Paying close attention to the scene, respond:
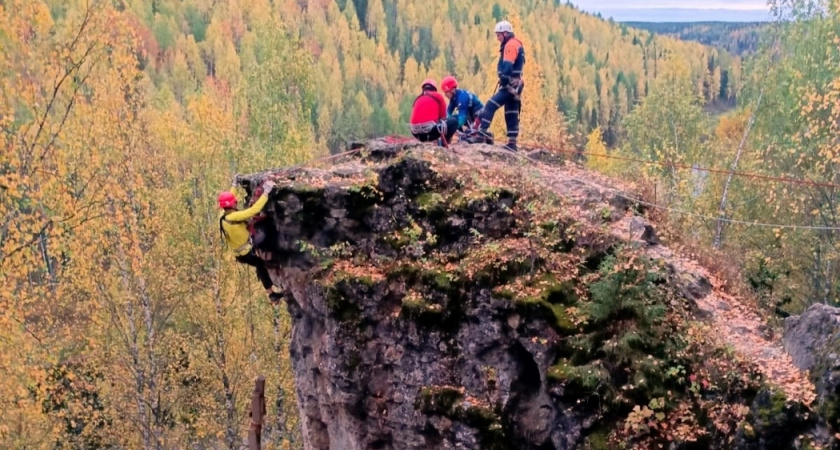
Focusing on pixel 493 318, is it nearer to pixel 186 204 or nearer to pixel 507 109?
pixel 507 109

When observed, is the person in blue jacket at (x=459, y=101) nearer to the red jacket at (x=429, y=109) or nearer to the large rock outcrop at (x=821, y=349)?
the red jacket at (x=429, y=109)

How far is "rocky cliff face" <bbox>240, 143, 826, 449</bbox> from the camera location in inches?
286

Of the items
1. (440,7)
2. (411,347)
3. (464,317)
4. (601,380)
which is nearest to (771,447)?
(601,380)

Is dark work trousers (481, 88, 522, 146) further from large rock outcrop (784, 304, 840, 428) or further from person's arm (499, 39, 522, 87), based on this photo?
large rock outcrop (784, 304, 840, 428)

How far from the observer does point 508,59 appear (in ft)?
39.1

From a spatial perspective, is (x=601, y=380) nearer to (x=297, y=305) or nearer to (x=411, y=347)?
(x=411, y=347)

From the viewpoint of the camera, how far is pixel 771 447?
259 inches

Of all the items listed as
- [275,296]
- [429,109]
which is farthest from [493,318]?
[429,109]

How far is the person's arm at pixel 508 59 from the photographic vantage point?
1179 centimetres

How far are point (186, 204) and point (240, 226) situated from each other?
9.74 meters

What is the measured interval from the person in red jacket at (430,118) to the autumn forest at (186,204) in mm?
2969

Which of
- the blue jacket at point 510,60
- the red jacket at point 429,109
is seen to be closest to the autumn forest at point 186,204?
the blue jacket at point 510,60

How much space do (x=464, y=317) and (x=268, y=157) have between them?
11934mm

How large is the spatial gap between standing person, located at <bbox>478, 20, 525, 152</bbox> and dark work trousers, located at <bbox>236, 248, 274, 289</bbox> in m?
5.50
